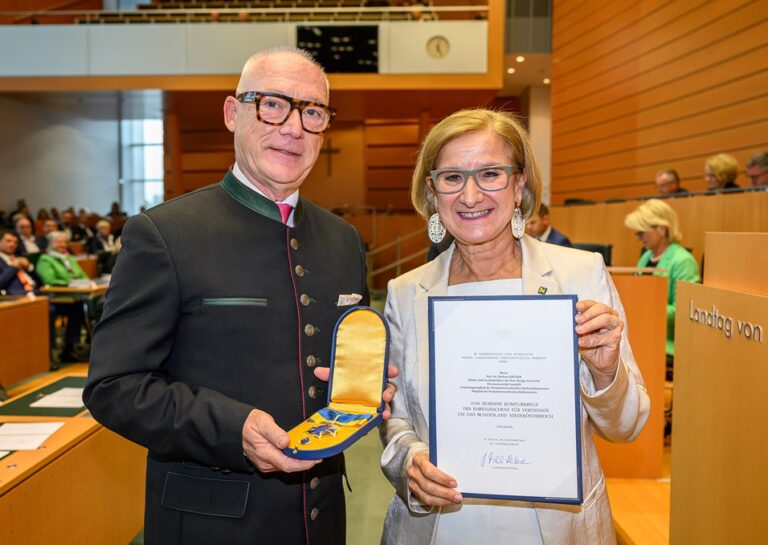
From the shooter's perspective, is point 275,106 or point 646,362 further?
point 646,362

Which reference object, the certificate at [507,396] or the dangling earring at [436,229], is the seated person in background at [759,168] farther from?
the certificate at [507,396]

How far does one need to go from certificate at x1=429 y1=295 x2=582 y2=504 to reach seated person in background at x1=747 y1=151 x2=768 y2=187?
3943mm

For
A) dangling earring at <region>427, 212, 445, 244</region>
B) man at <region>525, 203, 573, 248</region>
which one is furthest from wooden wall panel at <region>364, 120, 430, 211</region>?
dangling earring at <region>427, 212, 445, 244</region>

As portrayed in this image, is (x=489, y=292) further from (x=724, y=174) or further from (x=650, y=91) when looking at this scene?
(x=650, y=91)

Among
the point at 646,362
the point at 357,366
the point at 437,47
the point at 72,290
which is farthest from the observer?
the point at 437,47

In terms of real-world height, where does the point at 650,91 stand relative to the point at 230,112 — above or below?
above

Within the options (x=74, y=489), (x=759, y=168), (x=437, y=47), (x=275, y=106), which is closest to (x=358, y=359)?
(x=275, y=106)

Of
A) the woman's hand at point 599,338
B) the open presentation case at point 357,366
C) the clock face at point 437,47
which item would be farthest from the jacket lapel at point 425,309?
the clock face at point 437,47

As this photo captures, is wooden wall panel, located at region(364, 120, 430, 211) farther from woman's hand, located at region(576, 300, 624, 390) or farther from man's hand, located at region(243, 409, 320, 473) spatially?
man's hand, located at region(243, 409, 320, 473)

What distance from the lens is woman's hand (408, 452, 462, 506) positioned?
113 centimetres

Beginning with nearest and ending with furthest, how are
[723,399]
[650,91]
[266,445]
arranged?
[266,445] < [723,399] < [650,91]

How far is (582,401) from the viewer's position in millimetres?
1254

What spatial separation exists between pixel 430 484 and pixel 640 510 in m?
1.79

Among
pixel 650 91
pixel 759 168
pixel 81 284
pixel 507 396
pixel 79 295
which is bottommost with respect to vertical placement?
pixel 79 295
